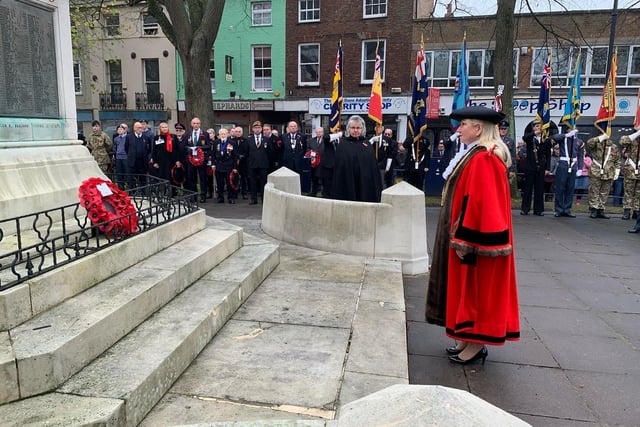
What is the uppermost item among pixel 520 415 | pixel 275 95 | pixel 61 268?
pixel 275 95

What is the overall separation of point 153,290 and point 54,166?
2643 millimetres

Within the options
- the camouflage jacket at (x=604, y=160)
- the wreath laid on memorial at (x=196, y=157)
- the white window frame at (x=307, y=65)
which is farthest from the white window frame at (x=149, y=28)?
the camouflage jacket at (x=604, y=160)

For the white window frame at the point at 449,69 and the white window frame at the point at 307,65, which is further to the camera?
the white window frame at the point at 307,65

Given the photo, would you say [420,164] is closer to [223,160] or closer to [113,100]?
[223,160]

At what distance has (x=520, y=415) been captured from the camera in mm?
3229

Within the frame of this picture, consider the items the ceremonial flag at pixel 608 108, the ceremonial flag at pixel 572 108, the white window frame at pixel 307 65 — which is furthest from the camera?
the white window frame at pixel 307 65

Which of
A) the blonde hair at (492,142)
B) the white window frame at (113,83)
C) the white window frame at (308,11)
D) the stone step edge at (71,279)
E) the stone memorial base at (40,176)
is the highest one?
the white window frame at (308,11)

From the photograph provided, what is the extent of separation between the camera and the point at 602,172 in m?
11.8

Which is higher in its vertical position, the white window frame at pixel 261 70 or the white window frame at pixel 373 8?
the white window frame at pixel 373 8

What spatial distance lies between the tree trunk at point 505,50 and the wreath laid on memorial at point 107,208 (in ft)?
41.4

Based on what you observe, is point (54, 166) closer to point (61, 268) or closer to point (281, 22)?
point (61, 268)

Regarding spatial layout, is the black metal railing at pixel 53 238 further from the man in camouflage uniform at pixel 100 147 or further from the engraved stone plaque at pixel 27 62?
the man in camouflage uniform at pixel 100 147

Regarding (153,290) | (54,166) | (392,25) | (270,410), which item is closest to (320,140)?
(54,166)

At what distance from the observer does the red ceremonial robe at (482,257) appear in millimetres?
3520
